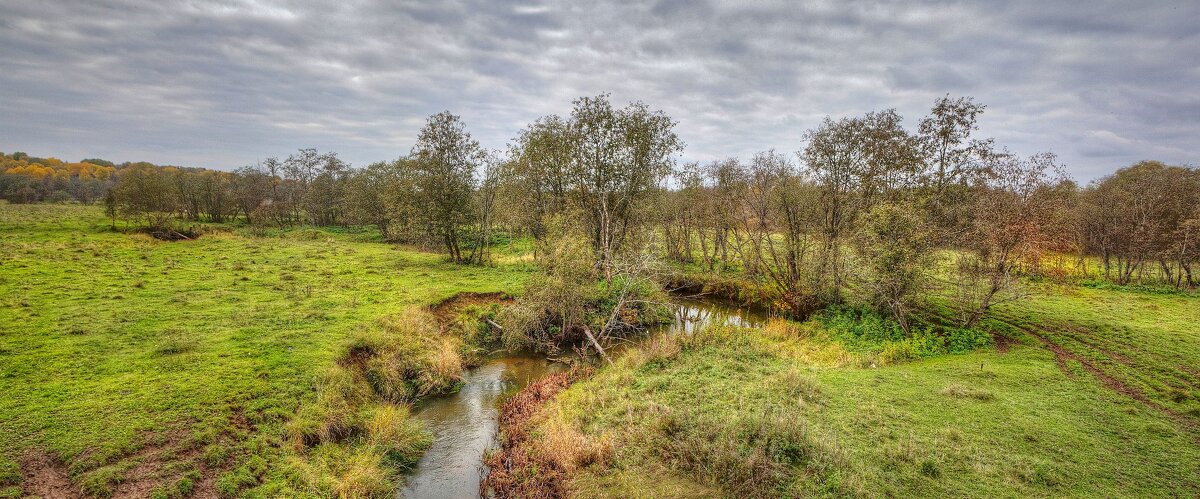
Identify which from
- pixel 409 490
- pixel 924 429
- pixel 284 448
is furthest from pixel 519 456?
pixel 924 429

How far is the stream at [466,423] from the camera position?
12.1 m

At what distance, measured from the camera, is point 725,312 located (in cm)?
3117

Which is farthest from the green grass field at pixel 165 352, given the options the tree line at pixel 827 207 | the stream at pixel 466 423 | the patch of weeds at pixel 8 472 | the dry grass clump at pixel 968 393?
the dry grass clump at pixel 968 393

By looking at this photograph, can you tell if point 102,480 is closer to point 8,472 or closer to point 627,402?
point 8,472

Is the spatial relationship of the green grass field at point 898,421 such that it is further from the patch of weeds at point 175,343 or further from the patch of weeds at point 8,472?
the patch of weeds at point 175,343

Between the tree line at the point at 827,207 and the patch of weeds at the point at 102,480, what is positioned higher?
the tree line at the point at 827,207

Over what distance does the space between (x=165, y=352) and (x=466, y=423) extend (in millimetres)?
10807

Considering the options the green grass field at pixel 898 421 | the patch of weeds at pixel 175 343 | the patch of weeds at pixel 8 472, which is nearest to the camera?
the patch of weeds at pixel 8 472

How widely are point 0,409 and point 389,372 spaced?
9195mm

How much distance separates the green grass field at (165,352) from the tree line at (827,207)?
8551 mm

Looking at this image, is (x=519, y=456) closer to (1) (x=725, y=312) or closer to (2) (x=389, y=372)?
(2) (x=389, y=372)

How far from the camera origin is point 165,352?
49.0ft

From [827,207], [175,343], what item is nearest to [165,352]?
[175,343]

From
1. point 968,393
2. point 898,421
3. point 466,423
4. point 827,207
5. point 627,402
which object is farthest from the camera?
point 827,207
